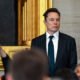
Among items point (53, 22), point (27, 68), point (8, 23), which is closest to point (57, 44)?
point (53, 22)

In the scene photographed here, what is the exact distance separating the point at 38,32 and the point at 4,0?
2.40 feet

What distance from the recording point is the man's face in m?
3.94

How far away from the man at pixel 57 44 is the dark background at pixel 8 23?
167 centimetres

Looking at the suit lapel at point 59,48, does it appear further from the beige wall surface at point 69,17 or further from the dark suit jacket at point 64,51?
the beige wall surface at point 69,17

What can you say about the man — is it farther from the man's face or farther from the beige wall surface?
the beige wall surface

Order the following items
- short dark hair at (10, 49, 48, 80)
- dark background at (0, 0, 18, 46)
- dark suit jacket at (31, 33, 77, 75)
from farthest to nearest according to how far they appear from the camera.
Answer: dark background at (0, 0, 18, 46) < dark suit jacket at (31, 33, 77, 75) < short dark hair at (10, 49, 48, 80)

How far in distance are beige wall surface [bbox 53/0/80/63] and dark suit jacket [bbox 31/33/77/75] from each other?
5.10 feet

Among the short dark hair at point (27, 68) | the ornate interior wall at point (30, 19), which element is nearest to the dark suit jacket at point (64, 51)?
the ornate interior wall at point (30, 19)

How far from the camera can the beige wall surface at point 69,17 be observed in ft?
18.3

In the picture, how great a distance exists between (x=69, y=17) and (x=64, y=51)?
66.4 inches

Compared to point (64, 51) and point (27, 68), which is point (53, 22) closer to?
point (64, 51)

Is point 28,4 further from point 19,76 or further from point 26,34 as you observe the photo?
point 19,76

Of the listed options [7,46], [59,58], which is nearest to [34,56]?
[59,58]

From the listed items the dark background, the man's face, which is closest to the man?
the man's face
